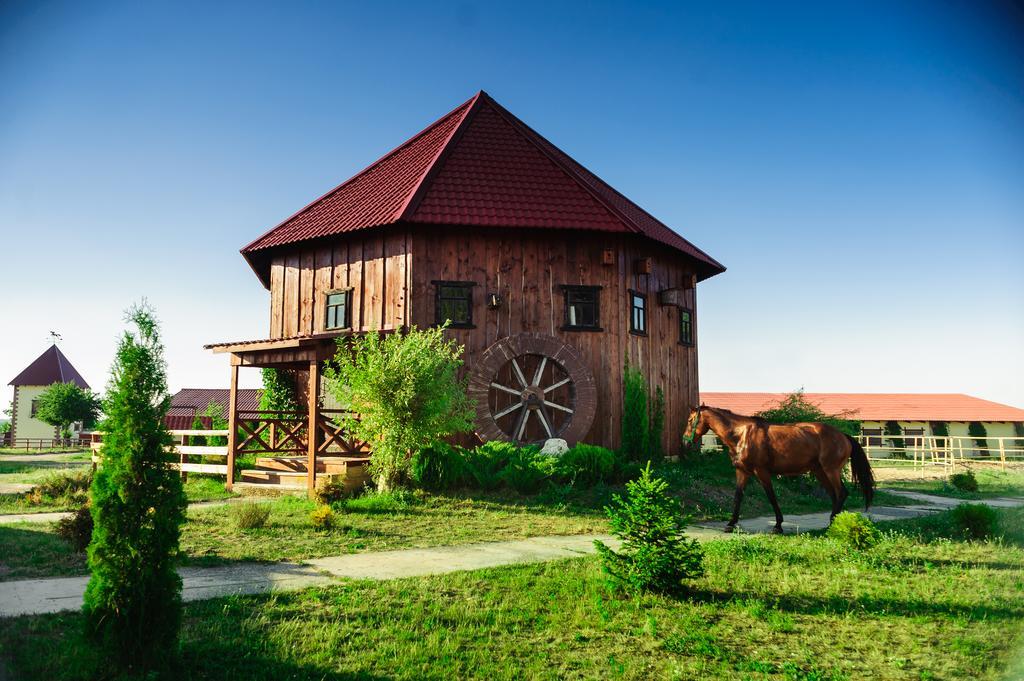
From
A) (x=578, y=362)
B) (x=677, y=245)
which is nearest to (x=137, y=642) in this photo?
(x=578, y=362)

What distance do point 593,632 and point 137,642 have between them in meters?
3.25

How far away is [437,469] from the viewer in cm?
1252

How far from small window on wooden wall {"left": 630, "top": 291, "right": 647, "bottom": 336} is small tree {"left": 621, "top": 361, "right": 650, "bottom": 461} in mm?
1282

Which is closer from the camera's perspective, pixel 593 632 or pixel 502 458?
pixel 593 632

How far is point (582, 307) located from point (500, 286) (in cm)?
222

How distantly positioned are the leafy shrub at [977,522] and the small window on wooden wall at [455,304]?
10.3m

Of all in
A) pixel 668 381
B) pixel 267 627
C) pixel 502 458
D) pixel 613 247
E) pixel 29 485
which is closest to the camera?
pixel 267 627

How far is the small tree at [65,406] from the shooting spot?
140 feet

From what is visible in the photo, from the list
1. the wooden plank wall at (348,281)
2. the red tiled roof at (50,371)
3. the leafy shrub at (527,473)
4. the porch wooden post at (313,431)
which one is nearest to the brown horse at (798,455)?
the leafy shrub at (527,473)

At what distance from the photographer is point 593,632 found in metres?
5.25

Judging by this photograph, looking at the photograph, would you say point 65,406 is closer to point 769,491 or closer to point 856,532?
point 769,491

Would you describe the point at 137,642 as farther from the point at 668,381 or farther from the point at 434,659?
the point at 668,381

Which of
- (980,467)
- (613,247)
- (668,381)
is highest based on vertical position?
(613,247)

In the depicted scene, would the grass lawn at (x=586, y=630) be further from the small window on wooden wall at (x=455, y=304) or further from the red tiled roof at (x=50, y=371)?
the red tiled roof at (x=50, y=371)
